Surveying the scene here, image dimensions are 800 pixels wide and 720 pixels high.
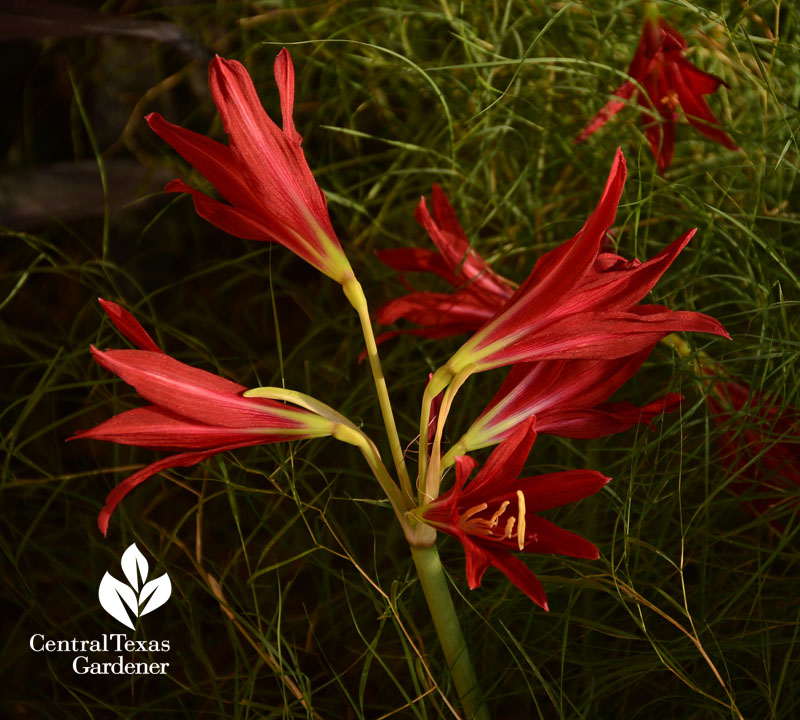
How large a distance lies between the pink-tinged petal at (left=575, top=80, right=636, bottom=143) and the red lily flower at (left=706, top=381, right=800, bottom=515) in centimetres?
18

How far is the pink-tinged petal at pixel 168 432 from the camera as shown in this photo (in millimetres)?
311

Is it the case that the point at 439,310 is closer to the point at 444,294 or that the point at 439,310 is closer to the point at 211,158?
the point at 444,294

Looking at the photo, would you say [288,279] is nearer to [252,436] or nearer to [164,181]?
[164,181]

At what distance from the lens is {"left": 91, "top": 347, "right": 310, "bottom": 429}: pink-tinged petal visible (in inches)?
12.0

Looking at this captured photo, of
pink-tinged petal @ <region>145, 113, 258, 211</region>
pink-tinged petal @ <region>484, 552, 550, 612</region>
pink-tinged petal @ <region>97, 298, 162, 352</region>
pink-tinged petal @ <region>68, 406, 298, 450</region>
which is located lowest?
pink-tinged petal @ <region>484, 552, 550, 612</region>

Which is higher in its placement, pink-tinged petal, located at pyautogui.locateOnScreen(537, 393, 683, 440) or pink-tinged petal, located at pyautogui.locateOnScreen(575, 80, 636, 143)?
pink-tinged petal, located at pyautogui.locateOnScreen(575, 80, 636, 143)

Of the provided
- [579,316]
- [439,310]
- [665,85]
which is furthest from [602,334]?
[665,85]

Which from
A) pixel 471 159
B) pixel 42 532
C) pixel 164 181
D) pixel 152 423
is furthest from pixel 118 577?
pixel 471 159

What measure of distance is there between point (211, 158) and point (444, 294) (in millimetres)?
168

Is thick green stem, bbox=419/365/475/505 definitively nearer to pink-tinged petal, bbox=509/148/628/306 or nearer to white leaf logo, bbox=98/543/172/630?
pink-tinged petal, bbox=509/148/628/306

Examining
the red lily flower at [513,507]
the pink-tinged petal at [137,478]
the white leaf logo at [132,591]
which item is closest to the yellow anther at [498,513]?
the red lily flower at [513,507]

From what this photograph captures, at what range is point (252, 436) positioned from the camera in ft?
1.05

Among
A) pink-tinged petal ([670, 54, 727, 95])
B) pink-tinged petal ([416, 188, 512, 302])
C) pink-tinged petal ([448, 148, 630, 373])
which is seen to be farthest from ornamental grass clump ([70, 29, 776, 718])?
pink-tinged petal ([670, 54, 727, 95])

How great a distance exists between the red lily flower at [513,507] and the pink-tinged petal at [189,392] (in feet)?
0.24
